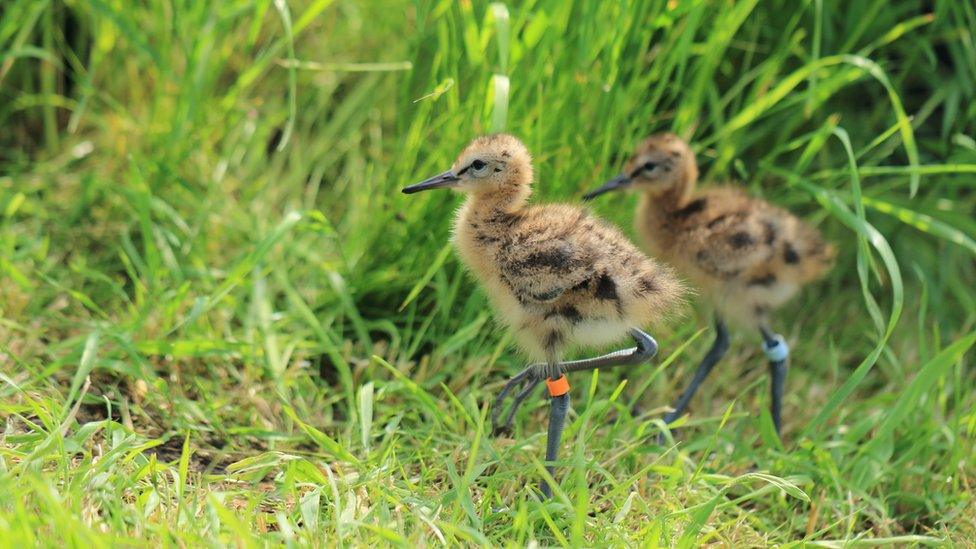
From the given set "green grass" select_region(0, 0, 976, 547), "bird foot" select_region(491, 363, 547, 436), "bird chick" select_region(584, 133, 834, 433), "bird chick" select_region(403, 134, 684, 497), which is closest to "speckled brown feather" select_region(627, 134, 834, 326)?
"bird chick" select_region(584, 133, 834, 433)

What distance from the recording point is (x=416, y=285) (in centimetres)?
297

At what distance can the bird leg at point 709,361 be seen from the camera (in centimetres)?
299

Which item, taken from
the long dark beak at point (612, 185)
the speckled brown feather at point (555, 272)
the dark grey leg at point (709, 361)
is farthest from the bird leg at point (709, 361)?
the speckled brown feather at point (555, 272)

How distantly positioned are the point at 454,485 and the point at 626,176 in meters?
1.12

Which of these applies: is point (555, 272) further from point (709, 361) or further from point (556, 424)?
point (709, 361)

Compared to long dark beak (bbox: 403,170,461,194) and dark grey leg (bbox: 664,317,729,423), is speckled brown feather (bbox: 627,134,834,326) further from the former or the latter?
long dark beak (bbox: 403,170,461,194)

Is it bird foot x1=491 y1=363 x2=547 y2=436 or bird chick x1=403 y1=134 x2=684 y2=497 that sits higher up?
bird chick x1=403 y1=134 x2=684 y2=497

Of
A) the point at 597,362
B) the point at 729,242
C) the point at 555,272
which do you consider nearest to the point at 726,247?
→ the point at 729,242

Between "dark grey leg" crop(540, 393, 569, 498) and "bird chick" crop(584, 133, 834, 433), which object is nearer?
"dark grey leg" crop(540, 393, 569, 498)

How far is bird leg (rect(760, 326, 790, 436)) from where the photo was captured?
9.95ft

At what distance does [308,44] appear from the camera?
4043 millimetres

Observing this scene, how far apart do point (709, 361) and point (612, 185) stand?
1.89 ft

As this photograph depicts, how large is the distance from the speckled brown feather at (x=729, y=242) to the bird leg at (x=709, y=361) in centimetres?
6

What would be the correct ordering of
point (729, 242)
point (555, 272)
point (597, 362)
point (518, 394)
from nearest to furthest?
1. point (555, 272)
2. point (597, 362)
3. point (518, 394)
4. point (729, 242)
